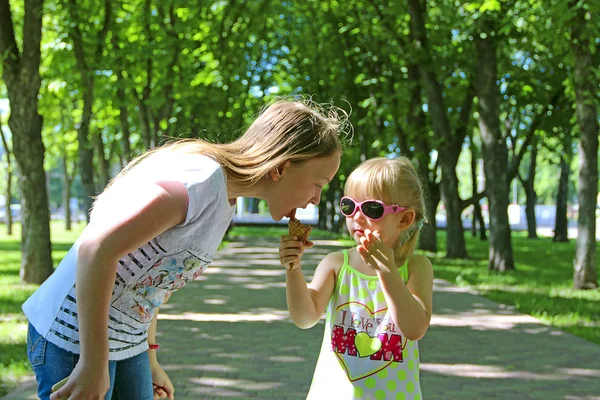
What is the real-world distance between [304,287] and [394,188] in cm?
51

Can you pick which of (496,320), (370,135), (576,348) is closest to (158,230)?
(576,348)

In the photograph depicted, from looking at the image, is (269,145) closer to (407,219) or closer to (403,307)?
(403,307)

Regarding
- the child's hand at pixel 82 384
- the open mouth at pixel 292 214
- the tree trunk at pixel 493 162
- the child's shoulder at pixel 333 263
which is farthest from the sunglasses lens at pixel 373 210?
the tree trunk at pixel 493 162

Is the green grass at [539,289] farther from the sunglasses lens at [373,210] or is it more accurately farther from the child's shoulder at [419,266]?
the sunglasses lens at [373,210]

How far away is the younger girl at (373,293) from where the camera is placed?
3109 millimetres

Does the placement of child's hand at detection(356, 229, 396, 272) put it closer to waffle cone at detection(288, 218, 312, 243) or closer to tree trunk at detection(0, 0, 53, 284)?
waffle cone at detection(288, 218, 312, 243)

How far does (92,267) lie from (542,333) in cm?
805

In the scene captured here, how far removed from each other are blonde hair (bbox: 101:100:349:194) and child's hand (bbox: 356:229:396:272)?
498 mm

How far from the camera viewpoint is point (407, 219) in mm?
3393

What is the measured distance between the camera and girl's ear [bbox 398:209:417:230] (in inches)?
133

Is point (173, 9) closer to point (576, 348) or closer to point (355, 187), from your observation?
point (576, 348)

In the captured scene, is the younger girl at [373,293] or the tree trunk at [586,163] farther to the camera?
the tree trunk at [586,163]

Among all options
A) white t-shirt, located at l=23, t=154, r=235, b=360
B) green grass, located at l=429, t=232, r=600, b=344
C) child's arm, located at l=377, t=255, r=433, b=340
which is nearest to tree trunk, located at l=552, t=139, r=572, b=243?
green grass, located at l=429, t=232, r=600, b=344

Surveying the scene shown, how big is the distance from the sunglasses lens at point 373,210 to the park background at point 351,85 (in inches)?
121
